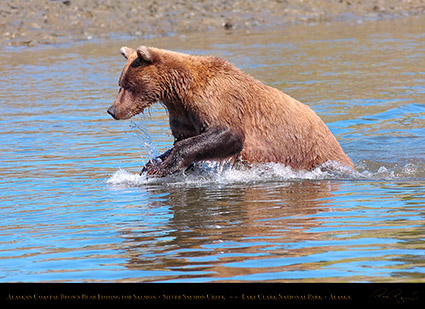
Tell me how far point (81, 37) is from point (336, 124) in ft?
38.3

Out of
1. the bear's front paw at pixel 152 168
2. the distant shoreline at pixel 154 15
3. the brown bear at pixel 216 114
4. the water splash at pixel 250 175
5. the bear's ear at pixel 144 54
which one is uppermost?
the bear's ear at pixel 144 54

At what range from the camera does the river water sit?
4855mm

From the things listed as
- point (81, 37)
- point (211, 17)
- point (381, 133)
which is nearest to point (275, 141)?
point (381, 133)

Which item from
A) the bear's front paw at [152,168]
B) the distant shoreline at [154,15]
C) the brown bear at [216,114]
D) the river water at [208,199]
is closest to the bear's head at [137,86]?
the brown bear at [216,114]

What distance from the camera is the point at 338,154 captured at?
26.7 feet

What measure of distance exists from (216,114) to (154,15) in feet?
51.3

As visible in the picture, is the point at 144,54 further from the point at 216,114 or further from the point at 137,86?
the point at 216,114

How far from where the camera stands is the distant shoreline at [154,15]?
70.5 ft

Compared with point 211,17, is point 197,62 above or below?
above
